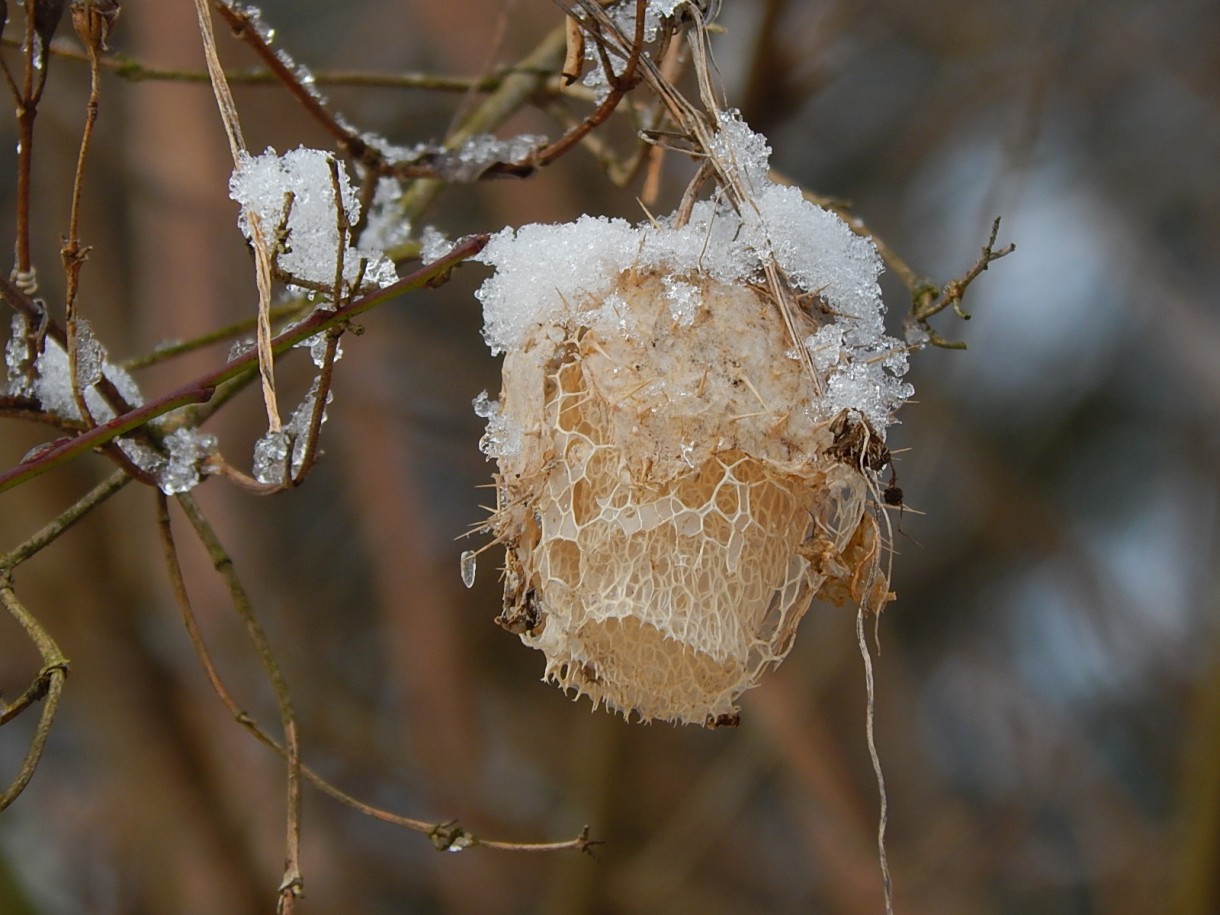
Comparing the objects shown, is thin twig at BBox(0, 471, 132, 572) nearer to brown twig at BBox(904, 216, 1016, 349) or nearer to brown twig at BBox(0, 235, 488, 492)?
brown twig at BBox(0, 235, 488, 492)

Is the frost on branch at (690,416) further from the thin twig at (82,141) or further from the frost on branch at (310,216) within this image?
the thin twig at (82,141)

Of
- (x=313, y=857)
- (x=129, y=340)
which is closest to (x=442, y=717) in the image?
(x=313, y=857)

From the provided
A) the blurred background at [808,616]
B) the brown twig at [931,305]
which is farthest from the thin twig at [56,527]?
the blurred background at [808,616]

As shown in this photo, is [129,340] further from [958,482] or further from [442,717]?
[958,482]

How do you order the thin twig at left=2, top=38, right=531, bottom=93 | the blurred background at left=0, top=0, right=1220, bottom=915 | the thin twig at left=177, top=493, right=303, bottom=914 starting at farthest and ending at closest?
the blurred background at left=0, top=0, right=1220, bottom=915
the thin twig at left=2, top=38, right=531, bottom=93
the thin twig at left=177, top=493, right=303, bottom=914

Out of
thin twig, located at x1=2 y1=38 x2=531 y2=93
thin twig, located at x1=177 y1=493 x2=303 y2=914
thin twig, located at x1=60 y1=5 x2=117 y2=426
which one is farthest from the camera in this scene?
thin twig, located at x1=2 y1=38 x2=531 y2=93

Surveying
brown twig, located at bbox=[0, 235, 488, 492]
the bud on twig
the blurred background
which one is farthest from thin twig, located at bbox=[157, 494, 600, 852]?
the blurred background
